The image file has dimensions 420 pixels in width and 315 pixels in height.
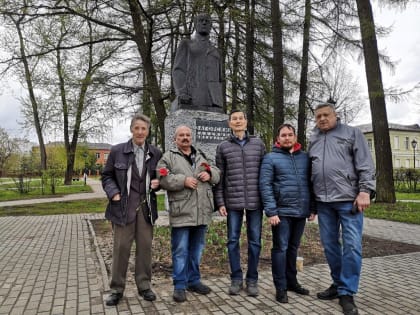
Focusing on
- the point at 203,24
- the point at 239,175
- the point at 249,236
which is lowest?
the point at 249,236

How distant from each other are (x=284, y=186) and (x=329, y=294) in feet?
3.85

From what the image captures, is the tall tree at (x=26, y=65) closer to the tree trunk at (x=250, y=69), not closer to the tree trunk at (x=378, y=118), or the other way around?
the tree trunk at (x=250, y=69)

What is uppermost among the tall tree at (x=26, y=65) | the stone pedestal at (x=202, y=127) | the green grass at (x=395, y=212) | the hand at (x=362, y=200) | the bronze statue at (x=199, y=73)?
the tall tree at (x=26, y=65)

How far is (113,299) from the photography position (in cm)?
329

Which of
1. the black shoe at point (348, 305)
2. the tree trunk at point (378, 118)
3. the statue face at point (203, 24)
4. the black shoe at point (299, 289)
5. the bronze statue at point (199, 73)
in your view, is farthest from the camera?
the tree trunk at point (378, 118)

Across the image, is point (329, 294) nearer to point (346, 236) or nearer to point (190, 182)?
point (346, 236)

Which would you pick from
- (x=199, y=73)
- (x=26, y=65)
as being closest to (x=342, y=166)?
(x=199, y=73)

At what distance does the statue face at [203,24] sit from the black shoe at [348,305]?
225 inches

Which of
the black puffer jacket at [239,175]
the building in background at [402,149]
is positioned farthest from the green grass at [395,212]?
the building in background at [402,149]

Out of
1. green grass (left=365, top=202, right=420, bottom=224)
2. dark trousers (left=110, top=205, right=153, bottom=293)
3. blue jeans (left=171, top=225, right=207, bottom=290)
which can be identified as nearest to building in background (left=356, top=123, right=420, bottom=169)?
green grass (left=365, top=202, right=420, bottom=224)

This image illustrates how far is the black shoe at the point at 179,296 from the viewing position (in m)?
3.36

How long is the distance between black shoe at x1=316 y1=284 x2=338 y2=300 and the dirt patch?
1.05 m

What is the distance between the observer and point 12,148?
41.5m

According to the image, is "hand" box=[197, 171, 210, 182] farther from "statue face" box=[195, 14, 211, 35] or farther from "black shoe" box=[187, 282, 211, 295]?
"statue face" box=[195, 14, 211, 35]
